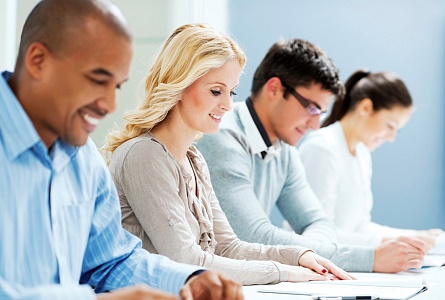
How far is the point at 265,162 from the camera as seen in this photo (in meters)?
2.75

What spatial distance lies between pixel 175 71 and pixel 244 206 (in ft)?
1.97

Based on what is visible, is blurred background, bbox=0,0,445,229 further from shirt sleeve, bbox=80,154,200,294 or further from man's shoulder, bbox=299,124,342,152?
shirt sleeve, bbox=80,154,200,294

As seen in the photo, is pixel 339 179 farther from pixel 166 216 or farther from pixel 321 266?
pixel 166 216

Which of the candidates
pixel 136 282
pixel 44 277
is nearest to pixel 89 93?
pixel 44 277

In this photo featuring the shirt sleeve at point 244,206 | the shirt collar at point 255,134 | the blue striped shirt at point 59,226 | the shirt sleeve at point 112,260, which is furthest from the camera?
the shirt collar at point 255,134

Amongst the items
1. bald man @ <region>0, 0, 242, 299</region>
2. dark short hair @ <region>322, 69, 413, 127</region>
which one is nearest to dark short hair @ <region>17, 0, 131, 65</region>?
Result: bald man @ <region>0, 0, 242, 299</region>

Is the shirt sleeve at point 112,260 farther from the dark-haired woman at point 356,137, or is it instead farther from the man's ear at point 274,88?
the dark-haired woman at point 356,137

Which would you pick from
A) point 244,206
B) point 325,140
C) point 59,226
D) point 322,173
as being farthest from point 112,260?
point 325,140

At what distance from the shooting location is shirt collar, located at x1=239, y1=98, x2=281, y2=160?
2670mm

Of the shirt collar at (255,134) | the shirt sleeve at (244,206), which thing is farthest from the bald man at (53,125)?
the shirt collar at (255,134)

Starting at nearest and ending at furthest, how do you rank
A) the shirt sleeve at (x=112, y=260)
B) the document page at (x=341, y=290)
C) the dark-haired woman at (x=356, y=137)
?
the shirt sleeve at (x=112, y=260), the document page at (x=341, y=290), the dark-haired woman at (x=356, y=137)

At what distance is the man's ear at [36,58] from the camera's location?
47.4 inches

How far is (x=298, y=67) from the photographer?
2.86m

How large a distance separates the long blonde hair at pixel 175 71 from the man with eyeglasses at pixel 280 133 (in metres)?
0.52
